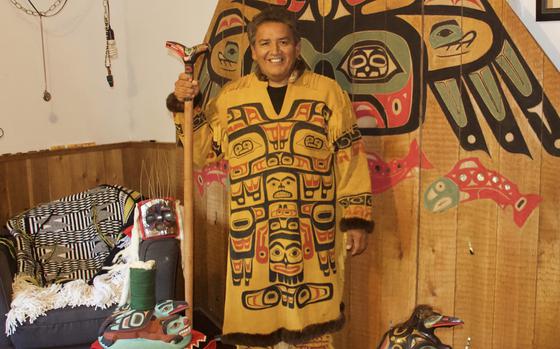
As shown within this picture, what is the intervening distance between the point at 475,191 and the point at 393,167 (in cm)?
31

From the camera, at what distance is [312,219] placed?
1.86 metres

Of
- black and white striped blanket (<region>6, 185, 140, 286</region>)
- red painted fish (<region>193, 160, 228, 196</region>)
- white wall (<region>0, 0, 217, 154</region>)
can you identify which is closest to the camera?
black and white striped blanket (<region>6, 185, 140, 286</region>)

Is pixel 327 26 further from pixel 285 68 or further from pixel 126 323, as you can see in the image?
pixel 126 323

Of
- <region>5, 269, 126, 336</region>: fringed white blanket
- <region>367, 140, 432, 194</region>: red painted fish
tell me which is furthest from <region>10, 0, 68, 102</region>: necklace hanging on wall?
<region>367, 140, 432, 194</region>: red painted fish

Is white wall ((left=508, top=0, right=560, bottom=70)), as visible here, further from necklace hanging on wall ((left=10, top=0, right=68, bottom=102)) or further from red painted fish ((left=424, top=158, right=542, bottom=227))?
necklace hanging on wall ((left=10, top=0, right=68, bottom=102))

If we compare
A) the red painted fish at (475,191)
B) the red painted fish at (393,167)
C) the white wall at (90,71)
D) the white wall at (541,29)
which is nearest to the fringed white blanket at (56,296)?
the white wall at (90,71)

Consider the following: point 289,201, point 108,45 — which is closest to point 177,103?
point 289,201

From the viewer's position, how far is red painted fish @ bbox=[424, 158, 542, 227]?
1.79m

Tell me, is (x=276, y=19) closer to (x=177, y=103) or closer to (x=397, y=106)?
(x=177, y=103)

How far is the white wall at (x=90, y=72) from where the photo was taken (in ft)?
9.61

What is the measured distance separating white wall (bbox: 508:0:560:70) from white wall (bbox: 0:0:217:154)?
1.50 metres

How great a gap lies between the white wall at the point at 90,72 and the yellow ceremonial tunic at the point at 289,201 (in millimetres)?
1142

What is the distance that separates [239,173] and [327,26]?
0.72 meters

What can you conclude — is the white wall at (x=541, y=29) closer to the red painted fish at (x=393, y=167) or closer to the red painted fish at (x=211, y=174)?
the red painted fish at (x=393, y=167)
